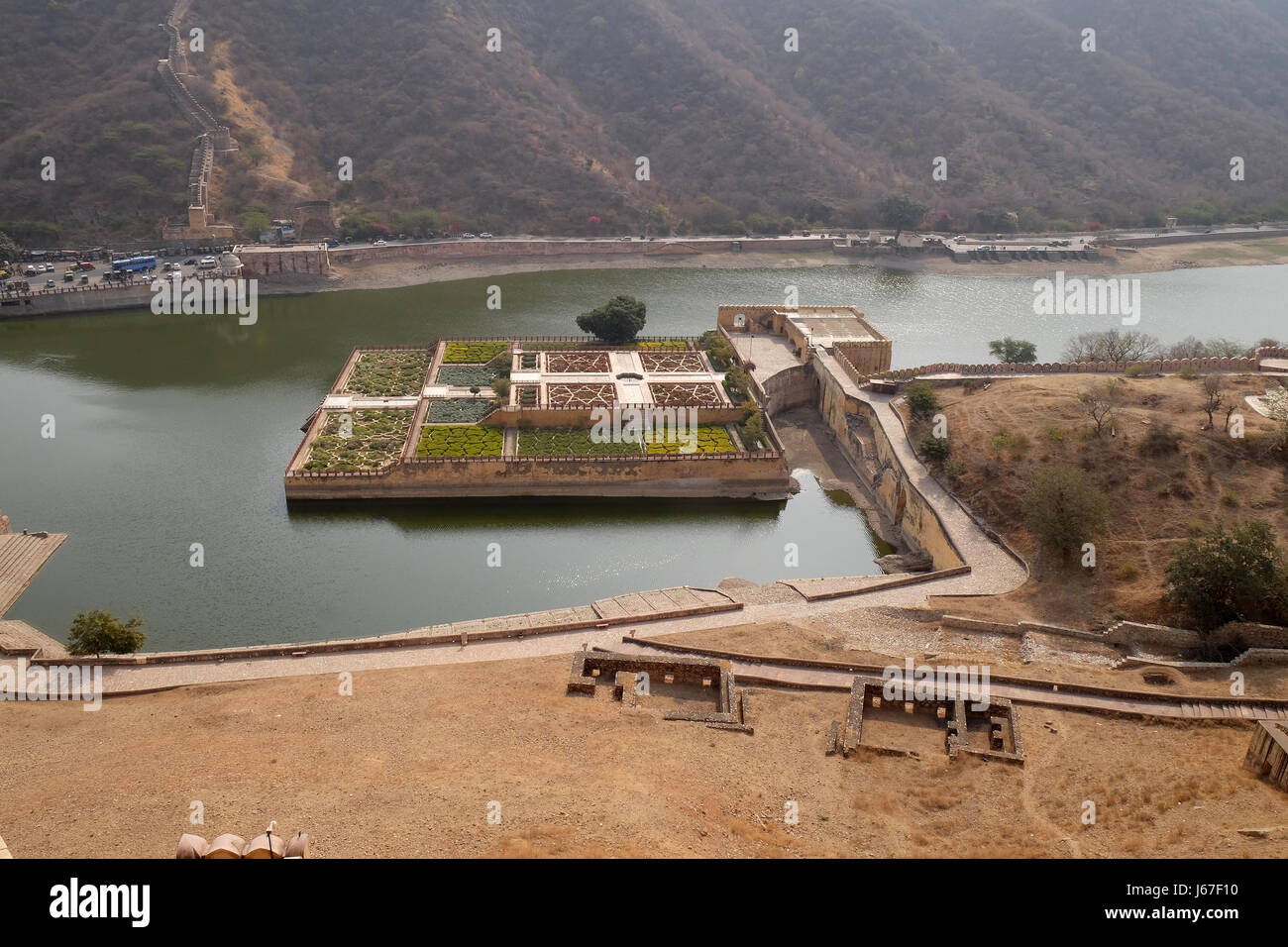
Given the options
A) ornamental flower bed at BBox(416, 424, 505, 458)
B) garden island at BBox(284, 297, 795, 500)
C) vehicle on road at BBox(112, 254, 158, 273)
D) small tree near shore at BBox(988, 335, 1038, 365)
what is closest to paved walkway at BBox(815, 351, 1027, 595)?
garden island at BBox(284, 297, 795, 500)

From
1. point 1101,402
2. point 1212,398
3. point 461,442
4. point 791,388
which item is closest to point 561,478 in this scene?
point 461,442

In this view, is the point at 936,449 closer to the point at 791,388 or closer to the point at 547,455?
the point at 791,388

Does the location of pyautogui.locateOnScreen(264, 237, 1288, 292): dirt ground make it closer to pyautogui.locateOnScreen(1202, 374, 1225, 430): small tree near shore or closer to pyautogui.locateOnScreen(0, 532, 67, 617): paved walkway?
pyautogui.locateOnScreen(0, 532, 67, 617): paved walkway

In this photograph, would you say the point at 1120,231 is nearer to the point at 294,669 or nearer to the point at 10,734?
the point at 294,669

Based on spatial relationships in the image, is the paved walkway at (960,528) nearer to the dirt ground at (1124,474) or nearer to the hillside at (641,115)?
the dirt ground at (1124,474)

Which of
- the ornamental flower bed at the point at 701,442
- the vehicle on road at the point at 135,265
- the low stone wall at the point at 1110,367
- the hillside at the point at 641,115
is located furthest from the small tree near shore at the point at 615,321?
the vehicle on road at the point at 135,265
